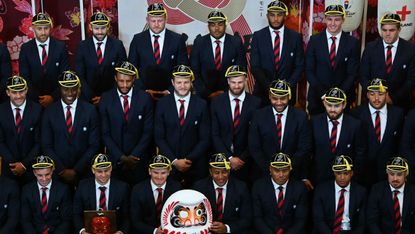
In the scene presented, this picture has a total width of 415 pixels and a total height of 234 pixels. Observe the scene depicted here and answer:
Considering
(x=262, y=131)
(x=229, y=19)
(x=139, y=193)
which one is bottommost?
(x=139, y=193)

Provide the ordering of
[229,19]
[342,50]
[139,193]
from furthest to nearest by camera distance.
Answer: [229,19] → [342,50] → [139,193]

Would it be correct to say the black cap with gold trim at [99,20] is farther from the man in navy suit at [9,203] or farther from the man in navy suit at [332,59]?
the man in navy suit at [332,59]

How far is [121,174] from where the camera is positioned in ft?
28.4

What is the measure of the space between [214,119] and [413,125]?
6.88 feet

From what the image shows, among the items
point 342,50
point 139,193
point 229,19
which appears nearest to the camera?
point 139,193

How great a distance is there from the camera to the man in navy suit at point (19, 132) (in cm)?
848

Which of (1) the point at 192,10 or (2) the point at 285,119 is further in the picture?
(1) the point at 192,10

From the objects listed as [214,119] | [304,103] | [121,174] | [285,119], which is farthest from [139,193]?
[304,103]

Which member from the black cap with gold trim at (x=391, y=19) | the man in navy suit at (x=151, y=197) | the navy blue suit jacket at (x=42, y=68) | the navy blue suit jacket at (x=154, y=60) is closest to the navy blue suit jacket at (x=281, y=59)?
the navy blue suit jacket at (x=154, y=60)

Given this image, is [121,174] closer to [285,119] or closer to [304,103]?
[285,119]

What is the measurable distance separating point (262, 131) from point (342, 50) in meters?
1.40

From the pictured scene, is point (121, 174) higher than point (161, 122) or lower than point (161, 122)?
lower

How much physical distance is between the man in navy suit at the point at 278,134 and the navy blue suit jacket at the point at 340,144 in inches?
4.4

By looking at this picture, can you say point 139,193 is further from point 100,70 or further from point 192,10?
point 192,10
